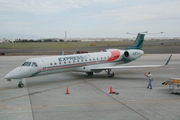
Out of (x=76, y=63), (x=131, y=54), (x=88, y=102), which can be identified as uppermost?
(x=131, y=54)

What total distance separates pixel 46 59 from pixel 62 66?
5.66ft

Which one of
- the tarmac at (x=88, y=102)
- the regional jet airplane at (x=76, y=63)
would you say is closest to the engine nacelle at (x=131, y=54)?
the regional jet airplane at (x=76, y=63)

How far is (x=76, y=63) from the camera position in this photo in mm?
22594

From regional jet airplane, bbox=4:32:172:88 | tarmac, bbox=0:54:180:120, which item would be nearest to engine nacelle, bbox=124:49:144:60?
regional jet airplane, bbox=4:32:172:88

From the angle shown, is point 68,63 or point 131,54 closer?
point 68,63

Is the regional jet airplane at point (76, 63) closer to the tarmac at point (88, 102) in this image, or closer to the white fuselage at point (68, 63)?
the white fuselage at point (68, 63)

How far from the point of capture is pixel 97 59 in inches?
960

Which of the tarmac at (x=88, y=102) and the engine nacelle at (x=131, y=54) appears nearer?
the tarmac at (x=88, y=102)

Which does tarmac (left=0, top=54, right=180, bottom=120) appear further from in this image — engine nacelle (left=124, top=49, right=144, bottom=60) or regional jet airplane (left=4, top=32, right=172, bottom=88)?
engine nacelle (left=124, top=49, right=144, bottom=60)

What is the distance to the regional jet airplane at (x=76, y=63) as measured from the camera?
18.9 meters

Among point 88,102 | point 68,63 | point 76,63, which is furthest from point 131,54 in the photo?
point 88,102

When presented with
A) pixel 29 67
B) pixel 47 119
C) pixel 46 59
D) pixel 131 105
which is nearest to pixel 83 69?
pixel 46 59

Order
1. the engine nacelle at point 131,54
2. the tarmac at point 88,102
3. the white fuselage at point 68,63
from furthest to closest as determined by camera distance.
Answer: the engine nacelle at point 131,54
the white fuselage at point 68,63
the tarmac at point 88,102

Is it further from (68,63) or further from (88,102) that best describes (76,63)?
(88,102)
